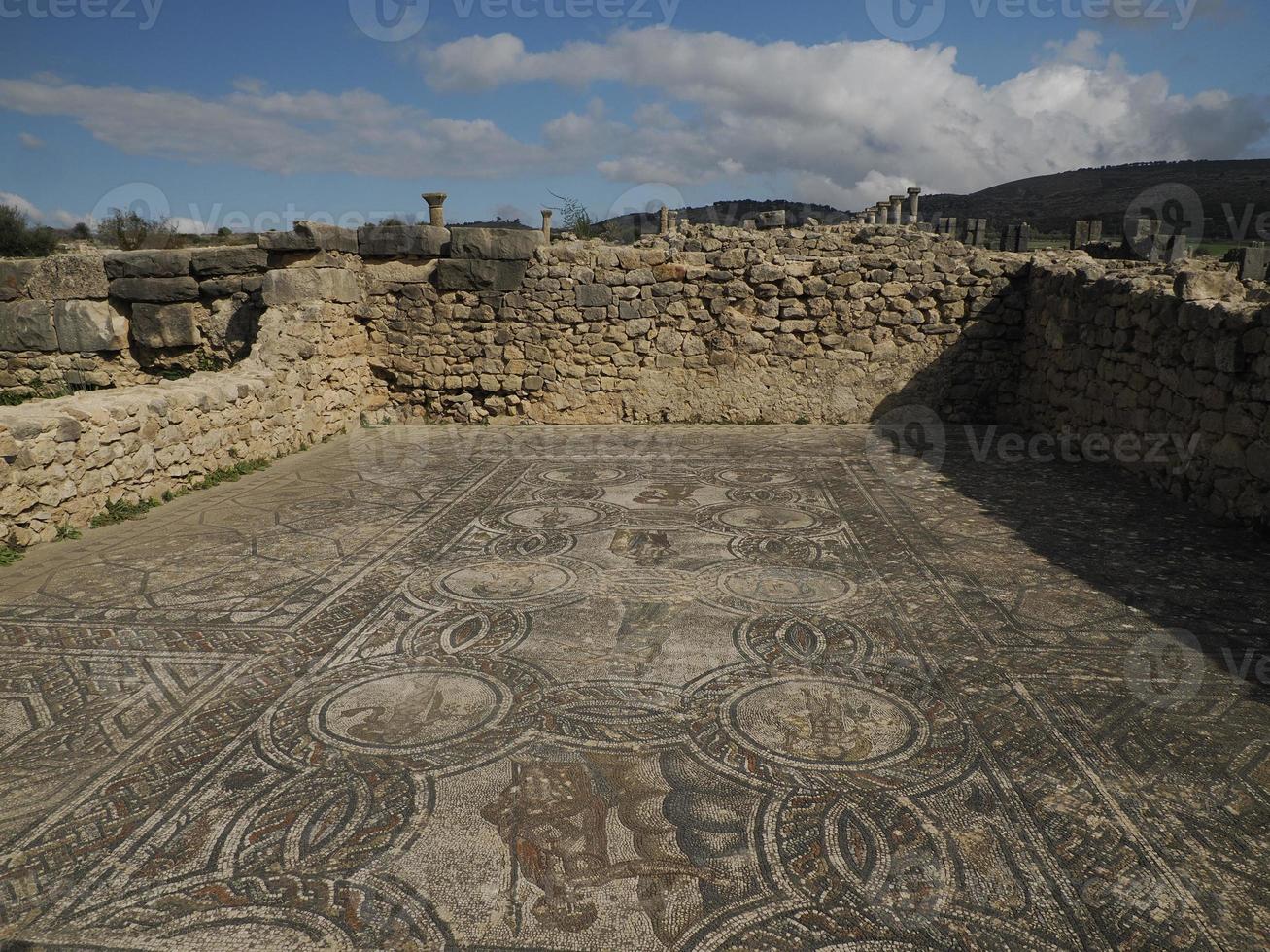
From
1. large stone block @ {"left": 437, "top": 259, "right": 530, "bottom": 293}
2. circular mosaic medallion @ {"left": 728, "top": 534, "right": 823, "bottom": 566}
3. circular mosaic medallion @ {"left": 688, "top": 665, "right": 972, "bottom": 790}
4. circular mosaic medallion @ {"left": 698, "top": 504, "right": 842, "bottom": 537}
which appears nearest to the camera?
circular mosaic medallion @ {"left": 688, "top": 665, "right": 972, "bottom": 790}

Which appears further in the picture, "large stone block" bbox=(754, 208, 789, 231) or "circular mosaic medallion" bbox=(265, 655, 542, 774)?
"large stone block" bbox=(754, 208, 789, 231)

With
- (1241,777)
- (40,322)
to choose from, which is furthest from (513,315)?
(1241,777)

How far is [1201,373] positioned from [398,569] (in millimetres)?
5245

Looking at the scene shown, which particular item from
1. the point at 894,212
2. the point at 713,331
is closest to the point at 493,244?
the point at 713,331

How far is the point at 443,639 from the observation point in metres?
3.52

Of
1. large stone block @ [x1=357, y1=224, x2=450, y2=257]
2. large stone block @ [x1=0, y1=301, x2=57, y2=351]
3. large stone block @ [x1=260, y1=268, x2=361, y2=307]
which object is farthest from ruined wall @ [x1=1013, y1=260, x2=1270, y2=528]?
large stone block @ [x1=0, y1=301, x2=57, y2=351]

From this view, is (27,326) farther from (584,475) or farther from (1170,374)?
(1170,374)

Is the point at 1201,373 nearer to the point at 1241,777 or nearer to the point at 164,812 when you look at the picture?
the point at 1241,777

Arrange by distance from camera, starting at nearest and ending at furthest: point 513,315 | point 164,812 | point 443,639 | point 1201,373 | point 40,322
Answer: point 164,812
point 443,639
point 1201,373
point 40,322
point 513,315

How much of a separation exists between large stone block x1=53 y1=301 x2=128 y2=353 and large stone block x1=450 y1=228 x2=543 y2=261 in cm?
358

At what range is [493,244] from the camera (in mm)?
8586

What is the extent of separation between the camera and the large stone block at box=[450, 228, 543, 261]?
28.1 ft

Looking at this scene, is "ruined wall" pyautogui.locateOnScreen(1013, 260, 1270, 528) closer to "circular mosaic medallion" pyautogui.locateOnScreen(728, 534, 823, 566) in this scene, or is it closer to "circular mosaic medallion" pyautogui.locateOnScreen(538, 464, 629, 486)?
"circular mosaic medallion" pyautogui.locateOnScreen(728, 534, 823, 566)

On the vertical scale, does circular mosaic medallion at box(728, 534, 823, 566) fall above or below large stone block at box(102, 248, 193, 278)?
below
